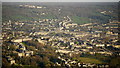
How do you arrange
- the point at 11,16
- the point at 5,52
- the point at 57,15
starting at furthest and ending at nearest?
the point at 57,15, the point at 11,16, the point at 5,52

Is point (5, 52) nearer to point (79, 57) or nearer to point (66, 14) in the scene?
point (79, 57)

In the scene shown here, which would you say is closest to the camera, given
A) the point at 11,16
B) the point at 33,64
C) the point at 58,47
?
the point at 33,64

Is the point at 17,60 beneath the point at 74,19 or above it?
above

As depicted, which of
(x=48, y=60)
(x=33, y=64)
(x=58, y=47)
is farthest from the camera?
(x=58, y=47)

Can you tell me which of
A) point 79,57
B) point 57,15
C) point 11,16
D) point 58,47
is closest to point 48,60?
point 79,57

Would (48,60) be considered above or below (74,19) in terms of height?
above

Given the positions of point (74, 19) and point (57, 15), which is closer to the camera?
point (74, 19)

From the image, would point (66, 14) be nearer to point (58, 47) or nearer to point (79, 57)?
point (58, 47)

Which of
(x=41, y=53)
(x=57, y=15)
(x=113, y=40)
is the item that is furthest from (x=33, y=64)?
(x=57, y=15)

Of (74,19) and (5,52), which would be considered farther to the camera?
(74,19)
